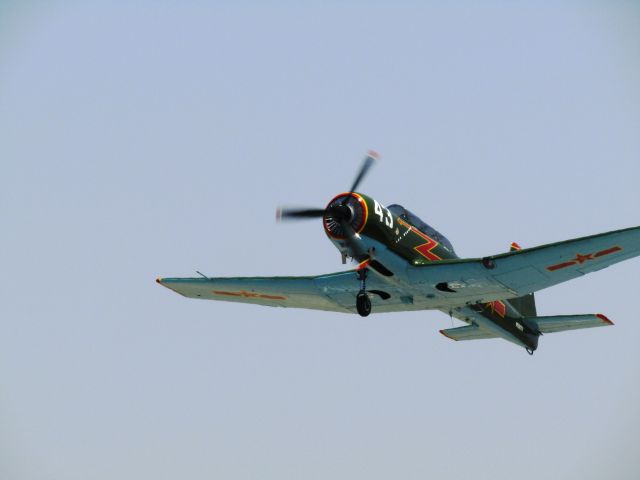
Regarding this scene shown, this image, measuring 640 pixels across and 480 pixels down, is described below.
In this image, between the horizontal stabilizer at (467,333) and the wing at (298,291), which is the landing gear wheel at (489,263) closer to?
the wing at (298,291)

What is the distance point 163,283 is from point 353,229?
25.0 ft

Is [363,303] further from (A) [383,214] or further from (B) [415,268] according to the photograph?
(A) [383,214]

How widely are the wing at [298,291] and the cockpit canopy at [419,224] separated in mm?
1570

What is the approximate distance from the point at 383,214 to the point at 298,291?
15.1 ft

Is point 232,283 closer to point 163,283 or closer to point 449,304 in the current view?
point 163,283

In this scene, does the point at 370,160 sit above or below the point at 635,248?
above

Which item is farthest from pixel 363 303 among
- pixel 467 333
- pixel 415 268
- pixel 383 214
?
pixel 467 333

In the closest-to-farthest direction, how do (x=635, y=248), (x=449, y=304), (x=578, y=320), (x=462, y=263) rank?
1. (x=635, y=248)
2. (x=462, y=263)
3. (x=449, y=304)
4. (x=578, y=320)

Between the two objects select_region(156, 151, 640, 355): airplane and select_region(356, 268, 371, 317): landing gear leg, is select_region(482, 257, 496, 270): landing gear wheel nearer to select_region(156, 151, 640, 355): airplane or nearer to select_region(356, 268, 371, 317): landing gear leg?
select_region(156, 151, 640, 355): airplane

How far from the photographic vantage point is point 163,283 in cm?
3038

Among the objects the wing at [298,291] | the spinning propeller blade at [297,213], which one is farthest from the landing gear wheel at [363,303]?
the spinning propeller blade at [297,213]

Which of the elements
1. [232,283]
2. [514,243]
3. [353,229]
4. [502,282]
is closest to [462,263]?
[502,282]

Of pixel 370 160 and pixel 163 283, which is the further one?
pixel 163 283

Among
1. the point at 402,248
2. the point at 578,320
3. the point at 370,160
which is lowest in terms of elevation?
the point at 578,320
